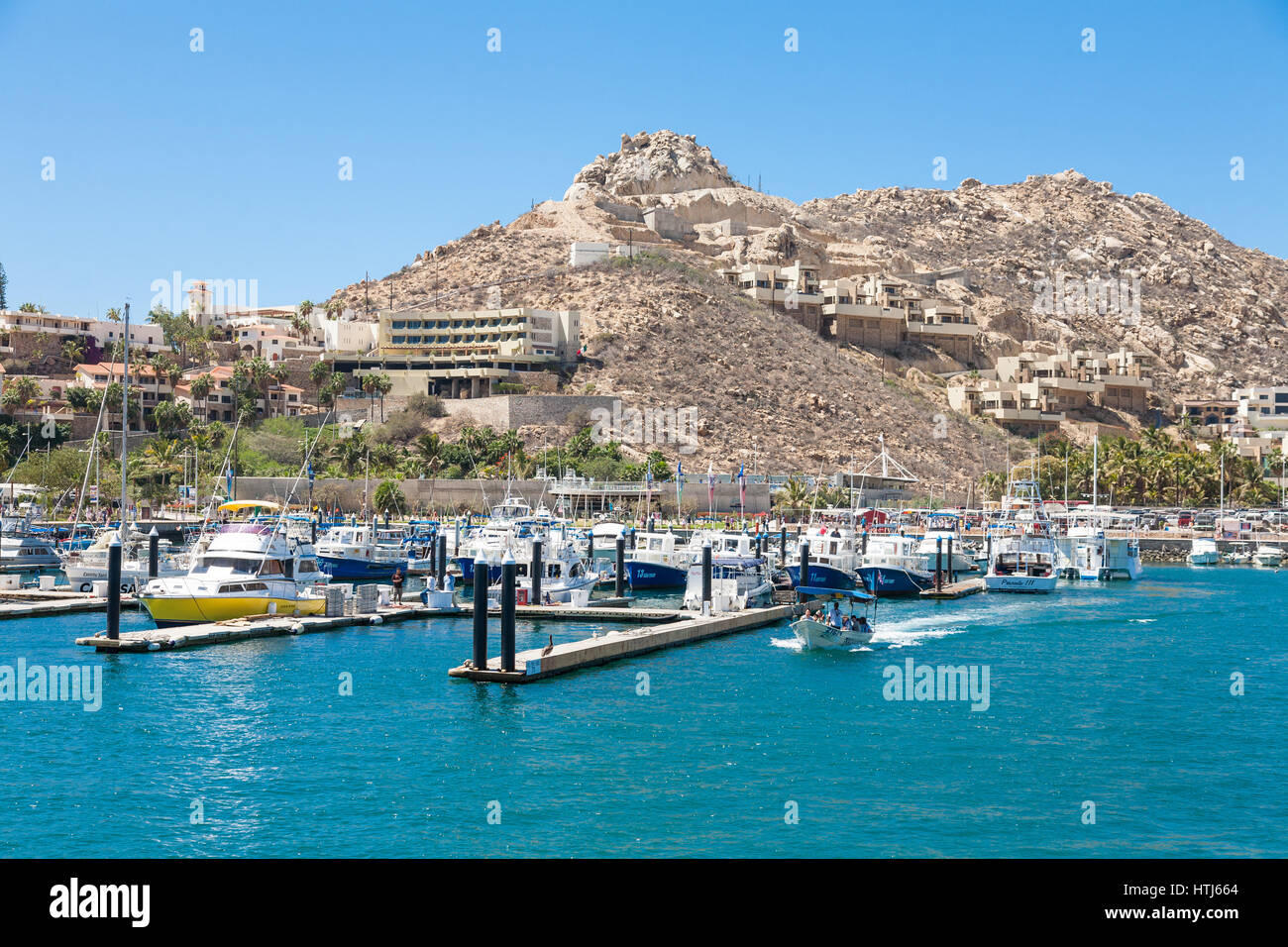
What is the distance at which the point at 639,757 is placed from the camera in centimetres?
3045

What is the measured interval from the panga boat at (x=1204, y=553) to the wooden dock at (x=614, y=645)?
6124cm

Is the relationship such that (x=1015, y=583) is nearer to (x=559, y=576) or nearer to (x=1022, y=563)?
(x=1022, y=563)

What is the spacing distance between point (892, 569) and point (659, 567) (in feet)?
43.3

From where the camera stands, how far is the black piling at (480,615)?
37.8 meters

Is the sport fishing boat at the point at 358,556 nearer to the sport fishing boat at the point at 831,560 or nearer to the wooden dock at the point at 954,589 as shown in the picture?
the sport fishing boat at the point at 831,560

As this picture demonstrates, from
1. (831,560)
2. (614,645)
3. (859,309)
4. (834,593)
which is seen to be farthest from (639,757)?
(859,309)

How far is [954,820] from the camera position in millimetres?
25422

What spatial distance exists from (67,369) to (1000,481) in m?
102

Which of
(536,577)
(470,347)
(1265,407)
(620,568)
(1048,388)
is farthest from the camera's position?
(1265,407)

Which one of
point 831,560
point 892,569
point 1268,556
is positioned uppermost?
Answer: point 831,560

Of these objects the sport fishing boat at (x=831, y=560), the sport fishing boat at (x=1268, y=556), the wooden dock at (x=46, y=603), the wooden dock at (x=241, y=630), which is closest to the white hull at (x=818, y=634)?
the wooden dock at (x=241, y=630)

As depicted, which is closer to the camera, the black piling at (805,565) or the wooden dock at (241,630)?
the wooden dock at (241,630)
